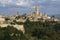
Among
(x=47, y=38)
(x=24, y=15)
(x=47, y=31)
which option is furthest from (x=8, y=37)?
(x=24, y=15)

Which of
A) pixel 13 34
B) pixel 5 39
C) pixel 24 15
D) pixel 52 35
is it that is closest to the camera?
pixel 5 39

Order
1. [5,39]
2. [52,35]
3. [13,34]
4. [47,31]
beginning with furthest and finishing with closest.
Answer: [47,31] < [52,35] < [13,34] < [5,39]

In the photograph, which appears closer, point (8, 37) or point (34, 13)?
point (8, 37)

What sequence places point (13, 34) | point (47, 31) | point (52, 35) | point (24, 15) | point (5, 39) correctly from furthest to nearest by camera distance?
point (24, 15), point (47, 31), point (52, 35), point (13, 34), point (5, 39)

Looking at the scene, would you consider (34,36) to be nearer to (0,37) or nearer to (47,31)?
(47,31)

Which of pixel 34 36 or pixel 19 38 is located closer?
pixel 19 38

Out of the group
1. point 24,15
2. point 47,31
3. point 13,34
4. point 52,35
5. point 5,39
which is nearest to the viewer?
point 5,39

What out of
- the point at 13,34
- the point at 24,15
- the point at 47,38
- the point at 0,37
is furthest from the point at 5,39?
the point at 24,15

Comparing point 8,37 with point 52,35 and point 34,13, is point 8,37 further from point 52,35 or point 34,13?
point 34,13
